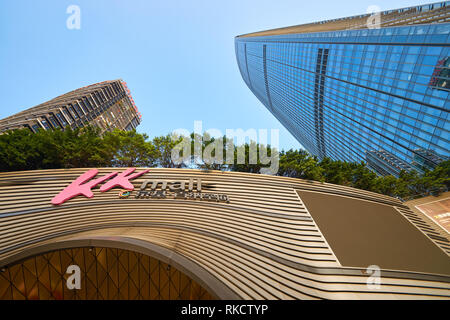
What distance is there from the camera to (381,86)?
2800cm

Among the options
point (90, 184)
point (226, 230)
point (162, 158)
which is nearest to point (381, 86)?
point (226, 230)

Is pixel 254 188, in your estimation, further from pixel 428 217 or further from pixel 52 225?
pixel 428 217

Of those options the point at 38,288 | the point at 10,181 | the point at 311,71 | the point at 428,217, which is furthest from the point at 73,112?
the point at 428,217

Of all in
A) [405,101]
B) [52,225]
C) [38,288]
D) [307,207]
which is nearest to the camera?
[38,288]

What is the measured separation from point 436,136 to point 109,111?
8290cm

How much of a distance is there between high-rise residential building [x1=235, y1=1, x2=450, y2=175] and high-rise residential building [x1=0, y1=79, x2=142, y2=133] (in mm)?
44001

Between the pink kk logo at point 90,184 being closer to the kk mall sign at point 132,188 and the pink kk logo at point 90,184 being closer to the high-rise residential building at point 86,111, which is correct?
the kk mall sign at point 132,188

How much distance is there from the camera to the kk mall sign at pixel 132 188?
10828 millimetres

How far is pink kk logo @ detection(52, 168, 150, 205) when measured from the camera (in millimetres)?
10562

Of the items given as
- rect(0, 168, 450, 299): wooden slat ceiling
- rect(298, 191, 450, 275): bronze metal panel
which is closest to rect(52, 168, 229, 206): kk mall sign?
rect(0, 168, 450, 299): wooden slat ceiling

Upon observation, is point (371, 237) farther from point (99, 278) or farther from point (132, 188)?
point (132, 188)

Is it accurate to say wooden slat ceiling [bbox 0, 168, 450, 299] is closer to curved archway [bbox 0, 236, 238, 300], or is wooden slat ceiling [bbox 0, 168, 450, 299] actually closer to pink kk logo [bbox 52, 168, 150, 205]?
pink kk logo [bbox 52, 168, 150, 205]

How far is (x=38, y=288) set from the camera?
6.68 m

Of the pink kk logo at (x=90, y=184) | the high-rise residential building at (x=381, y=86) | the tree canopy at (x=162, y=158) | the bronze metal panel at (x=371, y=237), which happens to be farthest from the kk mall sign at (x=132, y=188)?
the high-rise residential building at (x=381, y=86)
